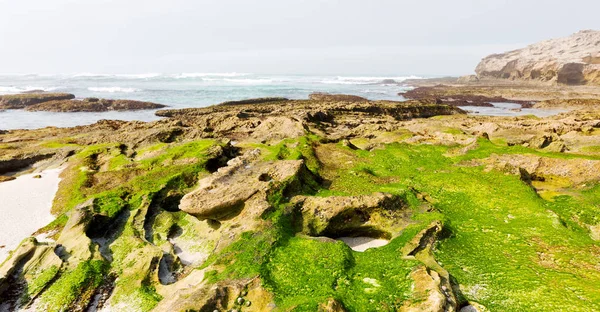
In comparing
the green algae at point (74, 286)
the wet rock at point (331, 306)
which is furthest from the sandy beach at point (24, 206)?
the wet rock at point (331, 306)

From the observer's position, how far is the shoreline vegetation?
1012cm

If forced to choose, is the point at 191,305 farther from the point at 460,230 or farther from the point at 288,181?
the point at 460,230

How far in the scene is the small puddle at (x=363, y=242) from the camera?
14617 millimetres

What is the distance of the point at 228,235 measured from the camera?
13.6 metres

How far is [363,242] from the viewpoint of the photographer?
15.1m

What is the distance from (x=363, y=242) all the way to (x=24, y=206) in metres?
19.5

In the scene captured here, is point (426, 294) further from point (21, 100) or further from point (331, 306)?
point (21, 100)

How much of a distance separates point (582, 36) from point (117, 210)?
615 ft

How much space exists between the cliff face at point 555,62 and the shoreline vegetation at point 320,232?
339 ft

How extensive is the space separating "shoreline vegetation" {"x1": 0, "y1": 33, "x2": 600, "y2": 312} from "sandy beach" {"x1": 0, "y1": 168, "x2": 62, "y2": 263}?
0.86 meters

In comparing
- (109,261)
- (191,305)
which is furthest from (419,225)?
(109,261)

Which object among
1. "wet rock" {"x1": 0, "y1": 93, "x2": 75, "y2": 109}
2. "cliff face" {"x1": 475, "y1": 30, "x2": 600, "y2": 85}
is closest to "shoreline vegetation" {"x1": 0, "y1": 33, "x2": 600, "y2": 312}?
"wet rock" {"x1": 0, "y1": 93, "x2": 75, "y2": 109}

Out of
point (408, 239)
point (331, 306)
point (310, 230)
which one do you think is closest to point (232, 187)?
point (310, 230)

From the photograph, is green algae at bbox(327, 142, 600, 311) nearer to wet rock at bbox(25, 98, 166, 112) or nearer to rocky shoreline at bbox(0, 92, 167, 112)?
wet rock at bbox(25, 98, 166, 112)
